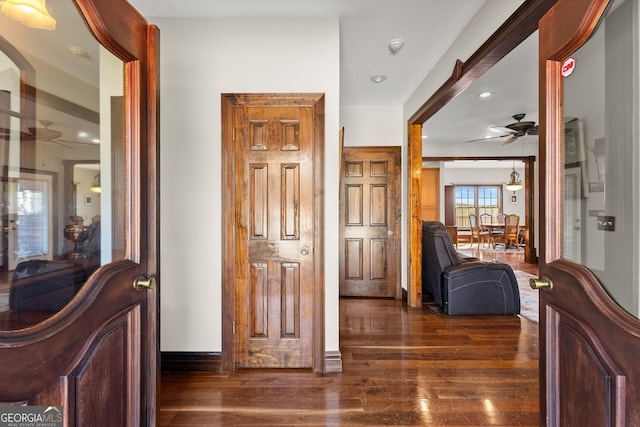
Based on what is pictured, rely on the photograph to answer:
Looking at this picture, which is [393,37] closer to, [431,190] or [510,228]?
[431,190]

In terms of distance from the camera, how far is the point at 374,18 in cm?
237

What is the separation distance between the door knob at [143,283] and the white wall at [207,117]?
1.08 m

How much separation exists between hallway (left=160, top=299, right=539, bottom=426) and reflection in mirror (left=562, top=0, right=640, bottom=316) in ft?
3.93

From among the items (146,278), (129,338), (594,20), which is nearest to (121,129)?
(146,278)

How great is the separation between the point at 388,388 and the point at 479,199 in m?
11.2

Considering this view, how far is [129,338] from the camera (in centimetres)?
121

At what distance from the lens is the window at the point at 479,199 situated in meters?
11.6

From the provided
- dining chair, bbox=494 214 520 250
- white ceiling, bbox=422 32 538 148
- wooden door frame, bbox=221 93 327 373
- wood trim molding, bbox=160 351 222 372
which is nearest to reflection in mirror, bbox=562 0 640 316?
wooden door frame, bbox=221 93 327 373

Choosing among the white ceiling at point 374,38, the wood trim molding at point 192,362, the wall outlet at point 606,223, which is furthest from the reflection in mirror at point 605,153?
the wood trim molding at point 192,362

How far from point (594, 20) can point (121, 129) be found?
5.70 feet

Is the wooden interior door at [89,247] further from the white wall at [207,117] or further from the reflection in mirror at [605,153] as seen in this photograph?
Result: the reflection in mirror at [605,153]

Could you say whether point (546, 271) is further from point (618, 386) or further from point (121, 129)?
point (121, 129)

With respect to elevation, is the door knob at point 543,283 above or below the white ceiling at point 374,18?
below

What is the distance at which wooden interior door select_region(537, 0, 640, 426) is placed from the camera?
3.30ft
